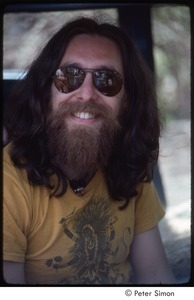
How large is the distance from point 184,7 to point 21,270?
103 cm

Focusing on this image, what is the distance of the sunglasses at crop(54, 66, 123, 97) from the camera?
2.18 m

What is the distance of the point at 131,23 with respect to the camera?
2242 millimetres

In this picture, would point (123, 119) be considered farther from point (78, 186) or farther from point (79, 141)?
point (78, 186)

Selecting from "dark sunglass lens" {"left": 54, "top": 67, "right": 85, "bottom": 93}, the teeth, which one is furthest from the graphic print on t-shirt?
"dark sunglass lens" {"left": 54, "top": 67, "right": 85, "bottom": 93}

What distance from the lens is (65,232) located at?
2.17 m

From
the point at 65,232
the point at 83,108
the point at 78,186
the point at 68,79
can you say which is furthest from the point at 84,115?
the point at 65,232

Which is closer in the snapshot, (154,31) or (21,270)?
(21,270)

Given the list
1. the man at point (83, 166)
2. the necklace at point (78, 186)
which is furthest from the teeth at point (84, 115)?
the necklace at point (78, 186)

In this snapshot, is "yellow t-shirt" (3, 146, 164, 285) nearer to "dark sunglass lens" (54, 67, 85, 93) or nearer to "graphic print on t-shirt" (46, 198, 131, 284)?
"graphic print on t-shirt" (46, 198, 131, 284)

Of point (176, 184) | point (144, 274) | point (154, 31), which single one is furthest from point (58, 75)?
point (144, 274)

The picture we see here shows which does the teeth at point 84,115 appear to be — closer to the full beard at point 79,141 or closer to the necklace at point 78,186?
the full beard at point 79,141

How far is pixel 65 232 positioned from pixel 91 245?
0.10 m

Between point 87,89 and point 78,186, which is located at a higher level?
point 87,89

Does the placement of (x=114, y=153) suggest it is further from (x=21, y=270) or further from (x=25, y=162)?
(x=21, y=270)
